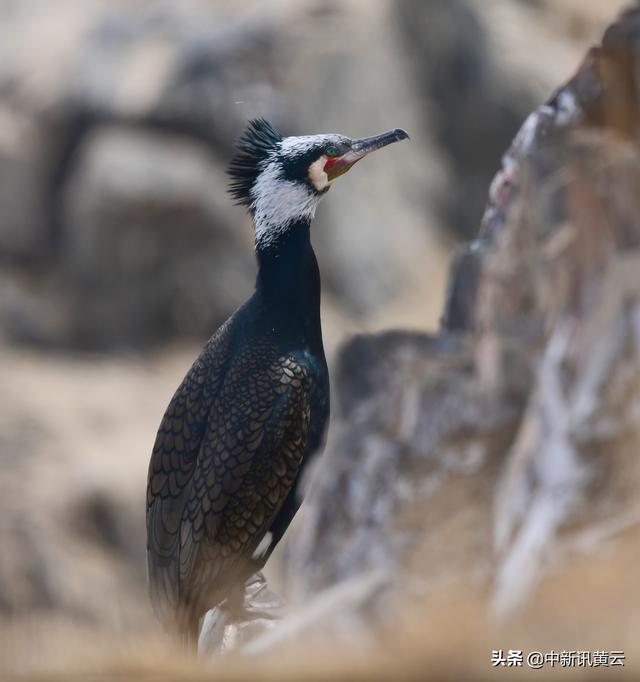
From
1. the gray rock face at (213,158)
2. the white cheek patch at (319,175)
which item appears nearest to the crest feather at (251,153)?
the white cheek patch at (319,175)

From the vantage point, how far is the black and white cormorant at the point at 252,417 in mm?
5852

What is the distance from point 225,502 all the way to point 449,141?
19124 millimetres

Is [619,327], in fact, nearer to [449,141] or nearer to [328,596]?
[328,596]

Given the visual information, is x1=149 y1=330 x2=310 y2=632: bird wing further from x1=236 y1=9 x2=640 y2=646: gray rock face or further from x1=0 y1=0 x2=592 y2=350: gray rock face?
x1=0 y1=0 x2=592 y2=350: gray rock face

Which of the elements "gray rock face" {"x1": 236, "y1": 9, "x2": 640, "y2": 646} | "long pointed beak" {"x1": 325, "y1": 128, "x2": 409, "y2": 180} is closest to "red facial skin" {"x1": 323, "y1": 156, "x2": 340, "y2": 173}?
"long pointed beak" {"x1": 325, "y1": 128, "x2": 409, "y2": 180}

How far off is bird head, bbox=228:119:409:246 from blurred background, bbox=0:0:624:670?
47.8 ft

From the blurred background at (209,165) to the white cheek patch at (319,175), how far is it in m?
14.6

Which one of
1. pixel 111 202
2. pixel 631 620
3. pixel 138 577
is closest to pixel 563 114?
pixel 631 620

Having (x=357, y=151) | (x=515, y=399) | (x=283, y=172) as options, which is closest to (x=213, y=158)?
(x=515, y=399)

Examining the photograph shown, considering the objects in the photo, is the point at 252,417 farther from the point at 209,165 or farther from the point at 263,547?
the point at 209,165

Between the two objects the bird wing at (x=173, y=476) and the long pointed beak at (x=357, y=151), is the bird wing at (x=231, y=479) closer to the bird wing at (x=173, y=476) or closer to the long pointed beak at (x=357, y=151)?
the bird wing at (x=173, y=476)

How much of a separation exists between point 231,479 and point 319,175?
150 centimetres

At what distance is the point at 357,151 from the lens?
6312 millimetres

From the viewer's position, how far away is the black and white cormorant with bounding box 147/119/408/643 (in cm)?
585
